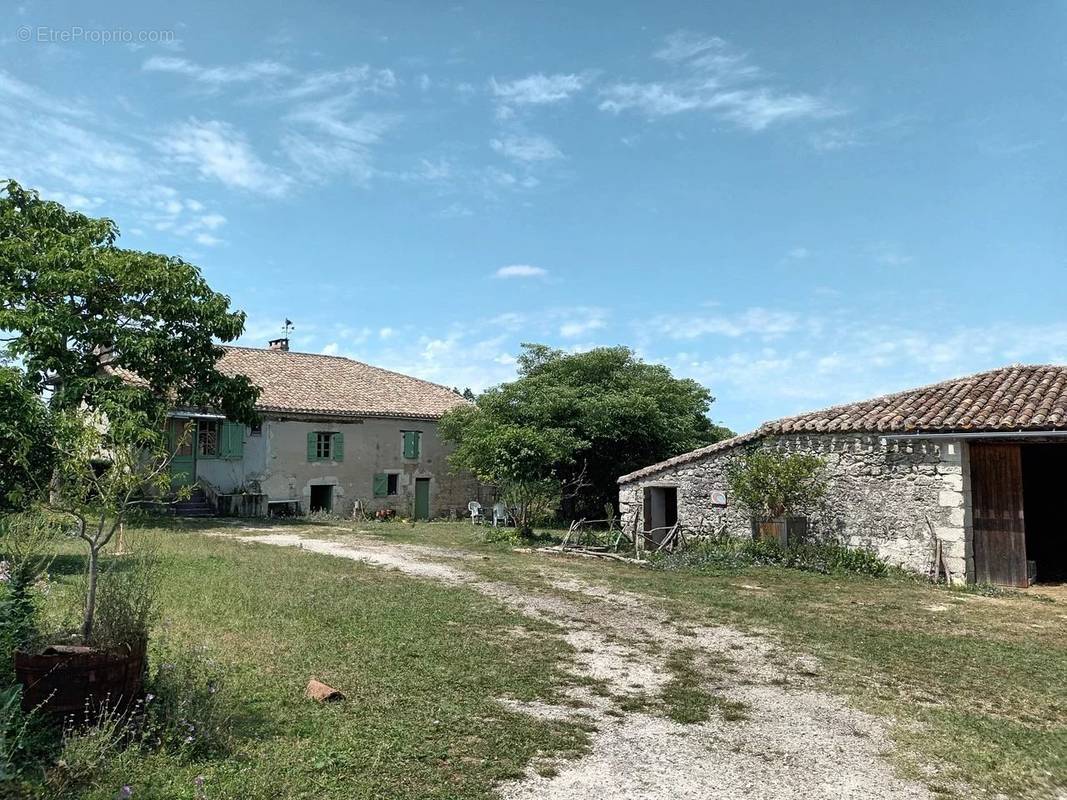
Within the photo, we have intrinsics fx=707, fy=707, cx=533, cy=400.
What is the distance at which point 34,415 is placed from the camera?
12836 mm

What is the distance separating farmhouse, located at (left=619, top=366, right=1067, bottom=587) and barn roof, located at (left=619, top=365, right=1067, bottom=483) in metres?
0.02

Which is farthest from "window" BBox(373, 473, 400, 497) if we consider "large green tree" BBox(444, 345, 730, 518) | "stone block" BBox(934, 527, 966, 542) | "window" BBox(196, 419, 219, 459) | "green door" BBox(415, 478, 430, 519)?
"stone block" BBox(934, 527, 966, 542)

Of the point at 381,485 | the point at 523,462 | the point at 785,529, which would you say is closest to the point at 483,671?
the point at 785,529

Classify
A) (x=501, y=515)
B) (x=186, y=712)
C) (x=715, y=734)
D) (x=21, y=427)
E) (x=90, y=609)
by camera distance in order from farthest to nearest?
(x=501, y=515) → (x=21, y=427) → (x=715, y=734) → (x=90, y=609) → (x=186, y=712)

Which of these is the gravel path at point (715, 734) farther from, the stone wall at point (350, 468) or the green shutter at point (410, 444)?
the green shutter at point (410, 444)

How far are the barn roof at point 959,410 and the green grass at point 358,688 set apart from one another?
8.22 m

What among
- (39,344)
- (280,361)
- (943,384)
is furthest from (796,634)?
(280,361)

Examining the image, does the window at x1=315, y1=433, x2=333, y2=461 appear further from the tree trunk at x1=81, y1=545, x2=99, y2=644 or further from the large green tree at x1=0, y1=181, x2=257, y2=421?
the tree trunk at x1=81, y1=545, x2=99, y2=644

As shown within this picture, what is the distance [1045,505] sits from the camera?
14508 millimetres

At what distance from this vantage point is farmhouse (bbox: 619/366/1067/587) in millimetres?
12172

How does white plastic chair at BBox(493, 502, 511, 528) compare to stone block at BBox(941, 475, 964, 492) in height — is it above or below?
below

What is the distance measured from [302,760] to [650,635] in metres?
4.79

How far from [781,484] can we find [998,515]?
3672 millimetres

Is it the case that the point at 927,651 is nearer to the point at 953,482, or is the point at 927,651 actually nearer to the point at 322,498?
the point at 953,482
